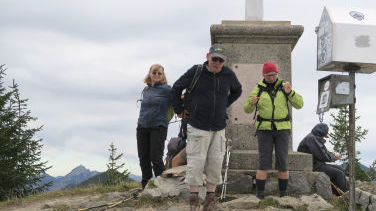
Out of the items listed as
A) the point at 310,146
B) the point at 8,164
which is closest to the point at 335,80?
the point at 310,146

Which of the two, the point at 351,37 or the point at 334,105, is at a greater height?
the point at 351,37

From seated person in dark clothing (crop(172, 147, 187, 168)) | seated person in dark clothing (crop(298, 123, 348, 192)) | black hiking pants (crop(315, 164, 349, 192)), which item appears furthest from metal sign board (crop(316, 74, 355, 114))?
black hiking pants (crop(315, 164, 349, 192))

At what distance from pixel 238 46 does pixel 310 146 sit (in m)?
2.25

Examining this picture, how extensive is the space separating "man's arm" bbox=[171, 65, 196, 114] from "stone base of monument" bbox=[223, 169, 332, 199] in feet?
5.88

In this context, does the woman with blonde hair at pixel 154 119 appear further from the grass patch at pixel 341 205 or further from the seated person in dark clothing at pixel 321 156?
the seated person in dark clothing at pixel 321 156

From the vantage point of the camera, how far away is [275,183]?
6.17m

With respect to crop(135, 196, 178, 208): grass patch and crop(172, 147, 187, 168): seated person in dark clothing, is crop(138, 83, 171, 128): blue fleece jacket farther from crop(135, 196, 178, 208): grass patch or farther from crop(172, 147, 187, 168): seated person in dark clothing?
crop(172, 147, 187, 168): seated person in dark clothing

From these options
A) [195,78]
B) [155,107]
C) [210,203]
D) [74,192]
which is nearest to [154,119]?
[155,107]

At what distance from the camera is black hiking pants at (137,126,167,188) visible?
5754 millimetres

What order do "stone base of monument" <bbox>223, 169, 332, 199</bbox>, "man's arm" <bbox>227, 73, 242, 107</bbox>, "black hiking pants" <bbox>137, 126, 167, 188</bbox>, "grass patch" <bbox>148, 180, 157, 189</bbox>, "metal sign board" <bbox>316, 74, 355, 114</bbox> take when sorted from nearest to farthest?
"metal sign board" <bbox>316, 74, 355, 114</bbox>
"man's arm" <bbox>227, 73, 242, 107</bbox>
"black hiking pants" <bbox>137, 126, 167, 188</bbox>
"grass patch" <bbox>148, 180, 157, 189</bbox>
"stone base of monument" <bbox>223, 169, 332, 199</bbox>

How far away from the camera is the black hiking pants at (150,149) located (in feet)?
18.9

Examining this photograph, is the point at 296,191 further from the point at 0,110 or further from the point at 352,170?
the point at 0,110

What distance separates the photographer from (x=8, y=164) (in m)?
14.7

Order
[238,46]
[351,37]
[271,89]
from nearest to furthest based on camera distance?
[351,37], [271,89], [238,46]
